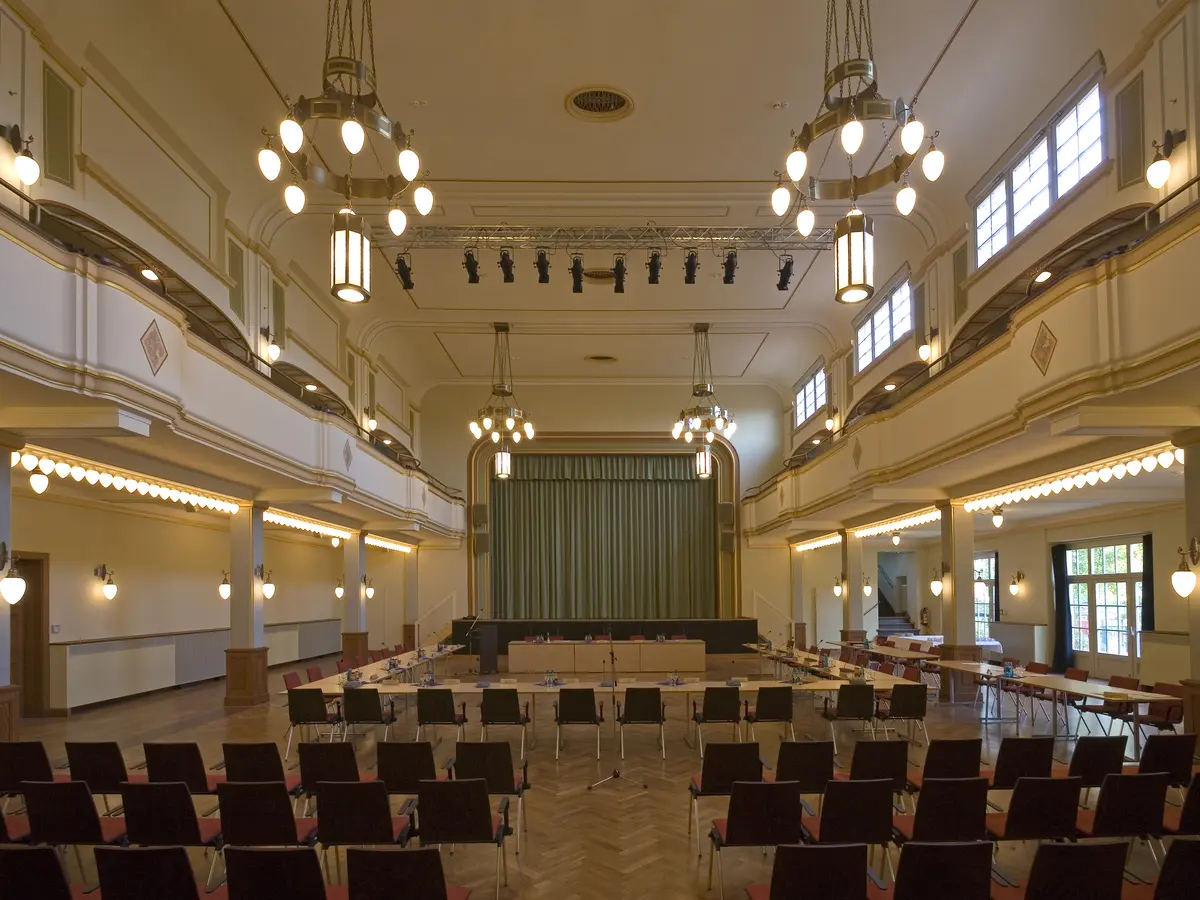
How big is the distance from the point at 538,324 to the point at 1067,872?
1678 cm

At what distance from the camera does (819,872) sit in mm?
4484

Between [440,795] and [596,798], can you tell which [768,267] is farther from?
[440,795]

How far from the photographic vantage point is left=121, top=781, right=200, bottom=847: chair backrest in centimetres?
579

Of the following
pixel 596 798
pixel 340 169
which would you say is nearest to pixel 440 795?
pixel 596 798

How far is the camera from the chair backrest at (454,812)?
5820 mm

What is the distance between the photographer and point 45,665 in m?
14.5

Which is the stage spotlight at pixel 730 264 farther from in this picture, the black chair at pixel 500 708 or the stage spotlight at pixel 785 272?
the black chair at pixel 500 708

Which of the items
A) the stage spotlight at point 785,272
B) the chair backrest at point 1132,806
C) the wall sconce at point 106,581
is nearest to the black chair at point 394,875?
the chair backrest at point 1132,806

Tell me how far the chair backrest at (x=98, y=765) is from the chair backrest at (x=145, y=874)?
2.79m

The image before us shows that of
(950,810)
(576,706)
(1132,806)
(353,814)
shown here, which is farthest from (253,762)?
(1132,806)

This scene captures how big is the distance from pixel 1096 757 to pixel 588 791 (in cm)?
448

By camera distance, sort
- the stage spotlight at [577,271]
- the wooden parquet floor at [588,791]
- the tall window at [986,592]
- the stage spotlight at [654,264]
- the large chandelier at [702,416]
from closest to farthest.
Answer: the wooden parquet floor at [588,791], the stage spotlight at [654,264], the stage spotlight at [577,271], the large chandelier at [702,416], the tall window at [986,592]

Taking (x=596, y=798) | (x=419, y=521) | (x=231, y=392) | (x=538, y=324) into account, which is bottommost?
(x=596, y=798)

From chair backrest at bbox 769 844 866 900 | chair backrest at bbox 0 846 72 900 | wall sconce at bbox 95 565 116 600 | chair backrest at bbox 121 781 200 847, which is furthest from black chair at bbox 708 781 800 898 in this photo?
wall sconce at bbox 95 565 116 600
